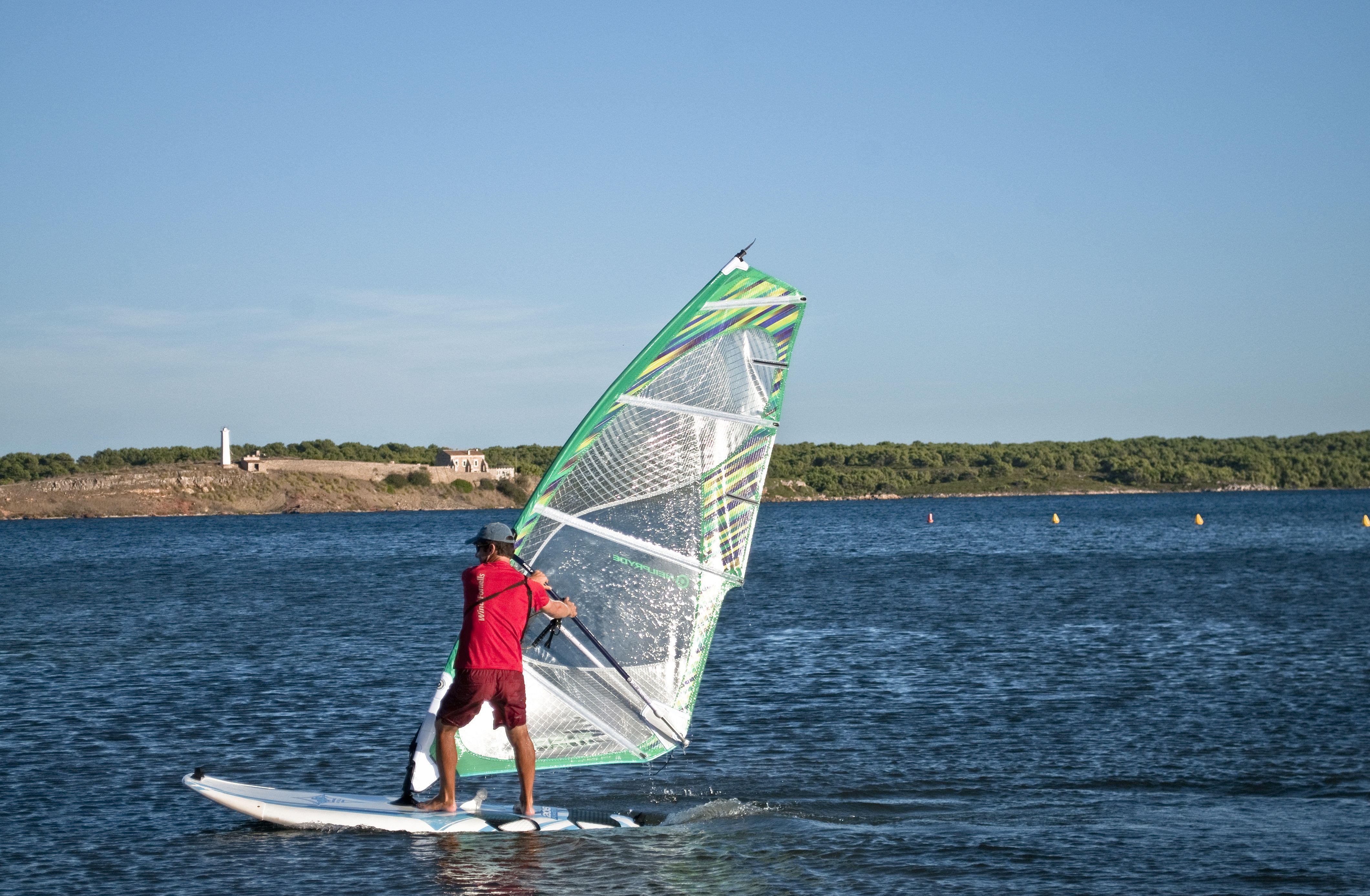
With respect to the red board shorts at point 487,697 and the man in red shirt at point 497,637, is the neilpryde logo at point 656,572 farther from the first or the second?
the red board shorts at point 487,697

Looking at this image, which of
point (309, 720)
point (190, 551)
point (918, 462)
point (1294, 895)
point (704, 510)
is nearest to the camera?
point (1294, 895)

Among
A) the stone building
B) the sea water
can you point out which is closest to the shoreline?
the stone building

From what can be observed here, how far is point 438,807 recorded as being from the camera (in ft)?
29.3

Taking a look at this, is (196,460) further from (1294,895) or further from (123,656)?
(1294,895)

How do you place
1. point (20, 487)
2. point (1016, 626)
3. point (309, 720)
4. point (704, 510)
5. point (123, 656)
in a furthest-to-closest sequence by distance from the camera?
point (20, 487), point (1016, 626), point (123, 656), point (309, 720), point (704, 510)

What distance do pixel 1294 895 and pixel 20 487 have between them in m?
136

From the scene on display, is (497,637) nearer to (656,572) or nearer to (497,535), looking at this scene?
(497,535)

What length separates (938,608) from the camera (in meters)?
27.5

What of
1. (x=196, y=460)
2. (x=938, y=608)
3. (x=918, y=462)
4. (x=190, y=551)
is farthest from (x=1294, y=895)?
(x=918, y=462)

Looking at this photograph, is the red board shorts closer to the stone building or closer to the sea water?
the sea water

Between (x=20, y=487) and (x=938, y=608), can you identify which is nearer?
(x=938, y=608)

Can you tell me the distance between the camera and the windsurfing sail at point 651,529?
853cm

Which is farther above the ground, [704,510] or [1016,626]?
[704,510]

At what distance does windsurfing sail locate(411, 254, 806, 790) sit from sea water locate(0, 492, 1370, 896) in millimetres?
715
